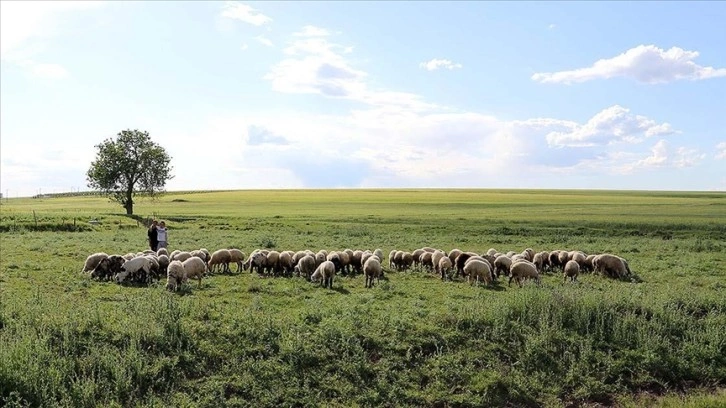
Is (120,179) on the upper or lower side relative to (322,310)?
upper

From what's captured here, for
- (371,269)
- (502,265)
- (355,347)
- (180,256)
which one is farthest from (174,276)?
(502,265)

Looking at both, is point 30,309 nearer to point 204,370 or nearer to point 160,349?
point 160,349

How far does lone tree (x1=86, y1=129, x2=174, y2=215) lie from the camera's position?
2377 inches

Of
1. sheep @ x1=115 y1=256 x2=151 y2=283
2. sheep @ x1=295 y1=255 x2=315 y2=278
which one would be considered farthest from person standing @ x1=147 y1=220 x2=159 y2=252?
sheep @ x1=295 y1=255 x2=315 y2=278

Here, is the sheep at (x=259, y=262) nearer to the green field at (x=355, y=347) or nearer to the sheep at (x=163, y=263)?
the sheep at (x=163, y=263)

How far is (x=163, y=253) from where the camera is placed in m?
21.5

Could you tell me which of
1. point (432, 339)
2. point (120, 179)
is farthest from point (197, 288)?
point (120, 179)

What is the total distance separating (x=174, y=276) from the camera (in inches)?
700

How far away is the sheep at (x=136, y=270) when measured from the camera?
19312 mm

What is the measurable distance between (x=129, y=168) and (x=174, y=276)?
48337mm

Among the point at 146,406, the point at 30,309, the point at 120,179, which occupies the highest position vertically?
the point at 120,179

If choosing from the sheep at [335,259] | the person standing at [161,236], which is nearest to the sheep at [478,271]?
the sheep at [335,259]

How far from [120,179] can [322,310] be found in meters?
54.2

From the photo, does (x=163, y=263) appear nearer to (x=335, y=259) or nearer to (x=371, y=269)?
(x=335, y=259)
